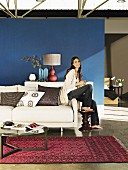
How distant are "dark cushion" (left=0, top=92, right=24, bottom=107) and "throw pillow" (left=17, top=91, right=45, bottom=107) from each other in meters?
0.17

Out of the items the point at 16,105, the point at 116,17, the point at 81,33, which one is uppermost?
the point at 116,17

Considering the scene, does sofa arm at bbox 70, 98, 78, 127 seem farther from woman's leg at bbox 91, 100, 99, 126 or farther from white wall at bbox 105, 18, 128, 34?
white wall at bbox 105, 18, 128, 34

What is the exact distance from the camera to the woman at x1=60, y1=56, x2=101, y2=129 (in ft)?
22.9

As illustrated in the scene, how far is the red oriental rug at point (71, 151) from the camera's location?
480cm

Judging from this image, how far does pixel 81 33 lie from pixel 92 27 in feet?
1.08

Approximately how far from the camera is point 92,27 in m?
9.70

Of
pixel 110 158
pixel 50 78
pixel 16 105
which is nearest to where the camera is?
pixel 110 158

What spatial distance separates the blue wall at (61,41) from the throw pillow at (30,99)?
312 cm

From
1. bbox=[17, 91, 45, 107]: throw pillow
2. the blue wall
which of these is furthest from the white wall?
bbox=[17, 91, 45, 107]: throw pillow

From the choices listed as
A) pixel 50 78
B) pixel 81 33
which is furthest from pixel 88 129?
pixel 81 33

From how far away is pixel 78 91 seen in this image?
23.1 ft

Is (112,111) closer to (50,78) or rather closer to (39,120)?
(50,78)

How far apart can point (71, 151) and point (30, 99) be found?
1787 mm

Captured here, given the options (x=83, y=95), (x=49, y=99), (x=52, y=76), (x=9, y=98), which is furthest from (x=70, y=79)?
(x=52, y=76)
